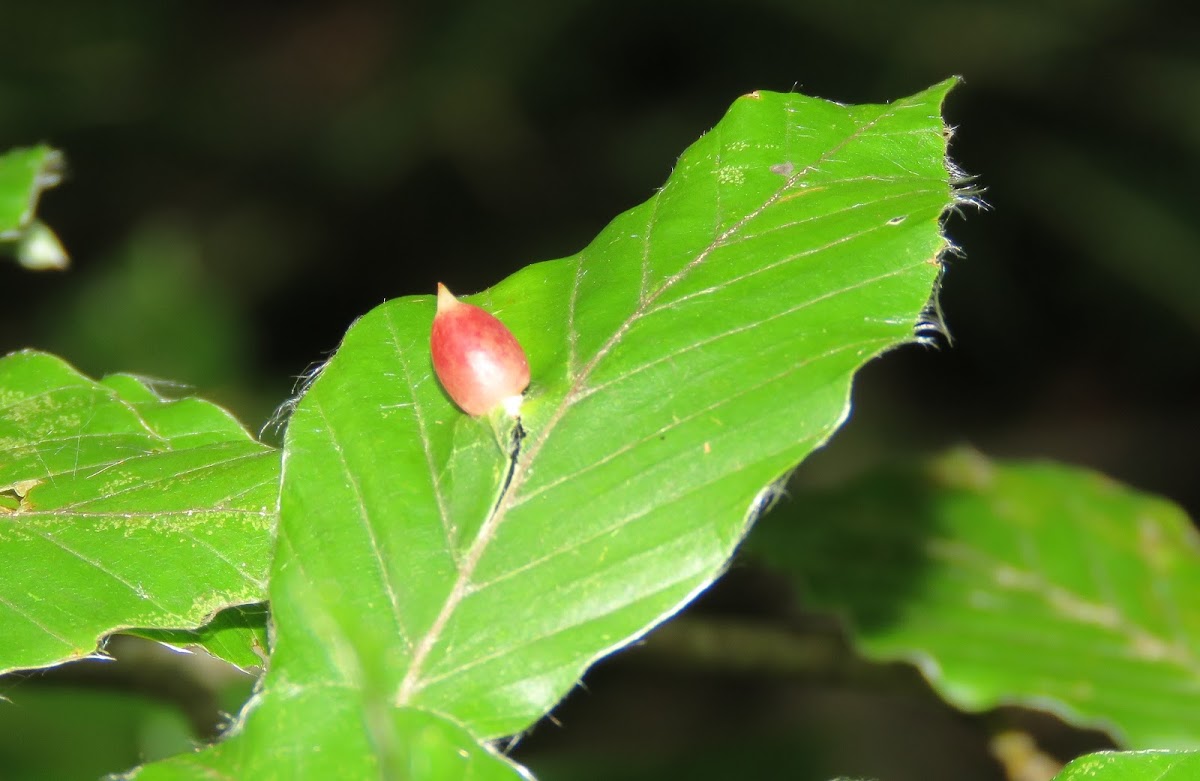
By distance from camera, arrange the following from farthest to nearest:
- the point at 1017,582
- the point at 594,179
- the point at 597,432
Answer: the point at 594,179, the point at 1017,582, the point at 597,432

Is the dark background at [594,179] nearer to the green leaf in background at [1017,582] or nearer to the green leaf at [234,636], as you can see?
the green leaf in background at [1017,582]

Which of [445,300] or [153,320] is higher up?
[445,300]

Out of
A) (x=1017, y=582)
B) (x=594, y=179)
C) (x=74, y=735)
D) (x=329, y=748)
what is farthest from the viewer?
(x=594, y=179)

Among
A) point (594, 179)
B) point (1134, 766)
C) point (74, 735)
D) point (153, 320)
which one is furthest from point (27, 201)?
point (594, 179)

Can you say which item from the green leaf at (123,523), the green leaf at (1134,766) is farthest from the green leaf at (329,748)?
the green leaf at (1134,766)

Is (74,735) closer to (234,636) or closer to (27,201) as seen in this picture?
(234,636)

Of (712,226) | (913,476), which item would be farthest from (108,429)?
(913,476)

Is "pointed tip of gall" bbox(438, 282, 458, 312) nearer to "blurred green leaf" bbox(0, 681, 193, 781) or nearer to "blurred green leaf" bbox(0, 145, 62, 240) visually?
"blurred green leaf" bbox(0, 145, 62, 240)
